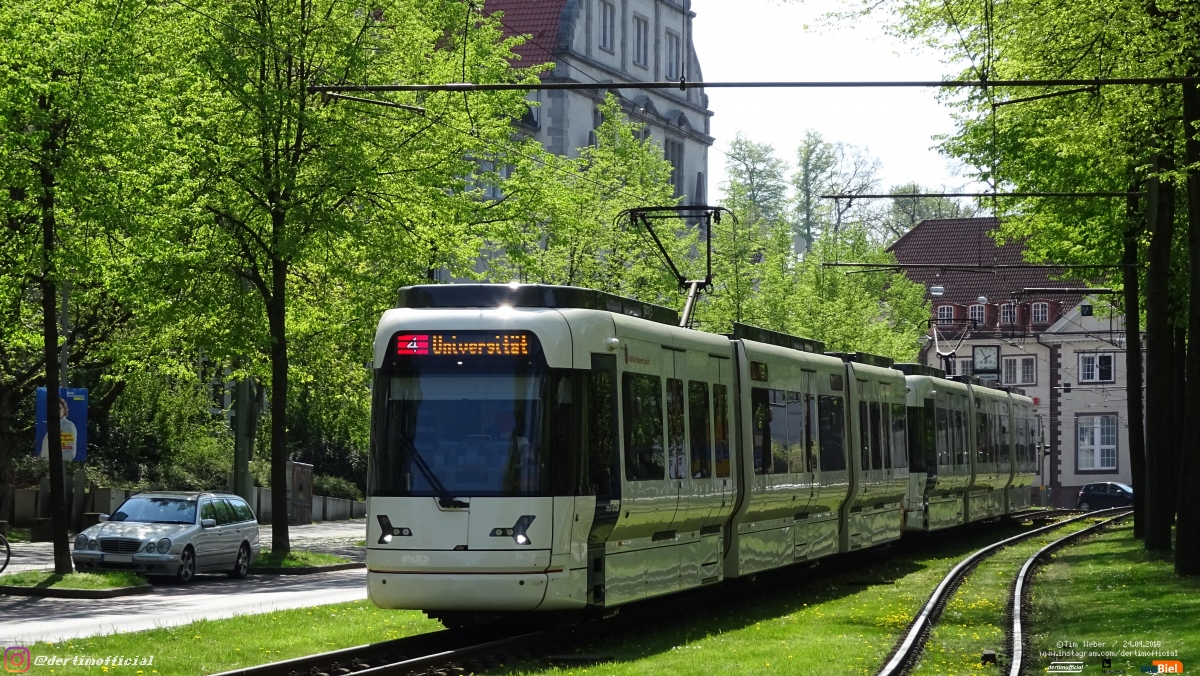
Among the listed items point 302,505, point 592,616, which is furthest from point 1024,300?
point 592,616

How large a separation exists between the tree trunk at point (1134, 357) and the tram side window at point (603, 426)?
56.5 feet

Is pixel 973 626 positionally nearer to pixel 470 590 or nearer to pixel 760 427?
pixel 760 427

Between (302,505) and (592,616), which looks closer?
(592,616)

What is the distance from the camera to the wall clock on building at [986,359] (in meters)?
86.5

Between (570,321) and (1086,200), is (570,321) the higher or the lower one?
the lower one

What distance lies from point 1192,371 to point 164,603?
13923mm

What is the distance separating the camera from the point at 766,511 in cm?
2120

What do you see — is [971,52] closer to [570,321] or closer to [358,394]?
[570,321]

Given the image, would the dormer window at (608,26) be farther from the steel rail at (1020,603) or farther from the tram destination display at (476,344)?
the tram destination display at (476,344)

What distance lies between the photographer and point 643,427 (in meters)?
16.6

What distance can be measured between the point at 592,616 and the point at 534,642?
1611 millimetres

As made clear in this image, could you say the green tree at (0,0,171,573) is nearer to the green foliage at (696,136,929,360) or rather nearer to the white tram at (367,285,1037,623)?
the white tram at (367,285,1037,623)

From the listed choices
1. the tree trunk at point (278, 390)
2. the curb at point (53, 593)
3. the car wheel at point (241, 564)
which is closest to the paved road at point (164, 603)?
the curb at point (53, 593)

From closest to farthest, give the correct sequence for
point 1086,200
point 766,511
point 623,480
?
point 623,480 < point 766,511 < point 1086,200
